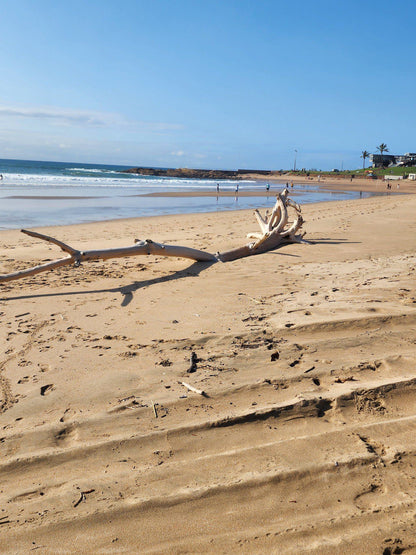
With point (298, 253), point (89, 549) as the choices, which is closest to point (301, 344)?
point (89, 549)

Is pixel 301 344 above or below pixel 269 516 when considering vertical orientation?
above

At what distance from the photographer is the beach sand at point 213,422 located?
1.99 meters

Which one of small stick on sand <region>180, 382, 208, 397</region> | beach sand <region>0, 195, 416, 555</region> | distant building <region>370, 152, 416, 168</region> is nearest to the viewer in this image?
beach sand <region>0, 195, 416, 555</region>

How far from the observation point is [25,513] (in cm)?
208

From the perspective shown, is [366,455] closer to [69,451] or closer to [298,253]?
[69,451]

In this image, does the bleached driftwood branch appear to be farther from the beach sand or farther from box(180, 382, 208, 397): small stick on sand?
box(180, 382, 208, 397): small stick on sand

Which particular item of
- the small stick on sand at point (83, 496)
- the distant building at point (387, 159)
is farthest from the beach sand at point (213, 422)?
the distant building at point (387, 159)

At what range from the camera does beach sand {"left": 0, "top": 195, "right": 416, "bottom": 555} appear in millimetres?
1985

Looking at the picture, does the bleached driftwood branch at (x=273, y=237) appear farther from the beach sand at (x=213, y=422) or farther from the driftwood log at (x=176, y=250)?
the beach sand at (x=213, y=422)

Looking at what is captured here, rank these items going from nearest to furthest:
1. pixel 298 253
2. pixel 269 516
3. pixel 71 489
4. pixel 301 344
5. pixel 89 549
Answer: pixel 89 549
pixel 269 516
pixel 71 489
pixel 301 344
pixel 298 253

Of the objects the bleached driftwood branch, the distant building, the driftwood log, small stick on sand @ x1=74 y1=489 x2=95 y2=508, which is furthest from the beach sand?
the distant building

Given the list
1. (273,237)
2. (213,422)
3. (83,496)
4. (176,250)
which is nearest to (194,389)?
(213,422)

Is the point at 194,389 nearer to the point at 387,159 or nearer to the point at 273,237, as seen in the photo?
the point at 273,237

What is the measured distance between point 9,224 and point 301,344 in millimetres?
11938
